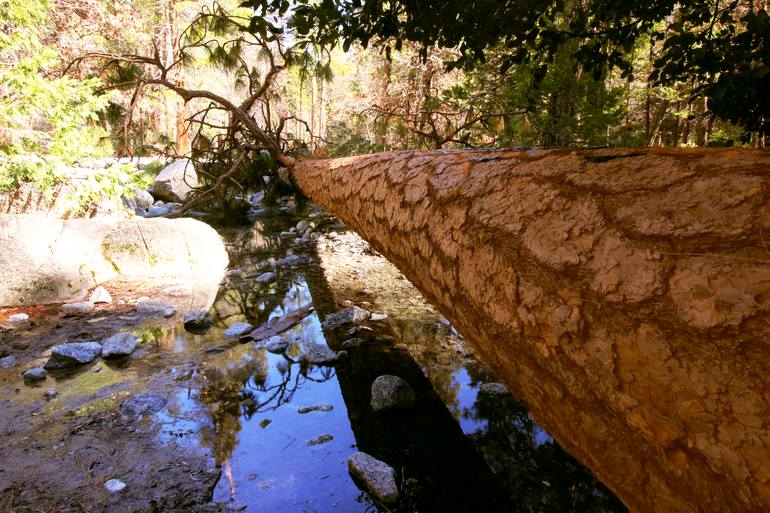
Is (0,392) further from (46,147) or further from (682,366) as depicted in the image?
(46,147)

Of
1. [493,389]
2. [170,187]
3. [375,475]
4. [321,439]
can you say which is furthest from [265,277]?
[170,187]

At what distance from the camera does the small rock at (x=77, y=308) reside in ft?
12.7

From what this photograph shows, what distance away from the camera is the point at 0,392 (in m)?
2.54

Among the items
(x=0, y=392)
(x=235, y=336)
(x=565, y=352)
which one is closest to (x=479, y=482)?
(x=565, y=352)

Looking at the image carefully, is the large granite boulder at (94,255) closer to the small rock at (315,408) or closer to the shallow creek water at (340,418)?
the shallow creek water at (340,418)

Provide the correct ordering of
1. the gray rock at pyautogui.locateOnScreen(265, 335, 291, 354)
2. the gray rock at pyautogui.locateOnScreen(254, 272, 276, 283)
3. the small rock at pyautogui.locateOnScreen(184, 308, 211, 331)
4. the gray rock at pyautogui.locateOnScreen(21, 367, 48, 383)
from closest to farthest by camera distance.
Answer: the gray rock at pyautogui.locateOnScreen(21, 367, 48, 383) → the gray rock at pyautogui.locateOnScreen(265, 335, 291, 354) → the small rock at pyautogui.locateOnScreen(184, 308, 211, 331) → the gray rock at pyautogui.locateOnScreen(254, 272, 276, 283)

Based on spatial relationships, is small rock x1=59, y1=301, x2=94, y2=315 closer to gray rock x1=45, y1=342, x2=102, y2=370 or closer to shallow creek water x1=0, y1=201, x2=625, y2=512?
shallow creek water x1=0, y1=201, x2=625, y2=512

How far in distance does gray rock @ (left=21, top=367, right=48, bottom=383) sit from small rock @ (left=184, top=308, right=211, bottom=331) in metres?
0.97

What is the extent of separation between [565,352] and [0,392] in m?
3.25

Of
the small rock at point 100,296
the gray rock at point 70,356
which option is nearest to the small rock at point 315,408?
the gray rock at point 70,356

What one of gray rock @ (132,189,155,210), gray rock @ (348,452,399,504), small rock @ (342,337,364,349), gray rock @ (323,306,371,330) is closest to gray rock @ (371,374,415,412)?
Answer: gray rock @ (348,452,399,504)

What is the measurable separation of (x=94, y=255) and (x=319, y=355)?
3235 millimetres

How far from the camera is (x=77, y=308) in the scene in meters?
3.91

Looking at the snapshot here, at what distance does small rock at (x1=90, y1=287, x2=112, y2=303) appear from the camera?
411cm
